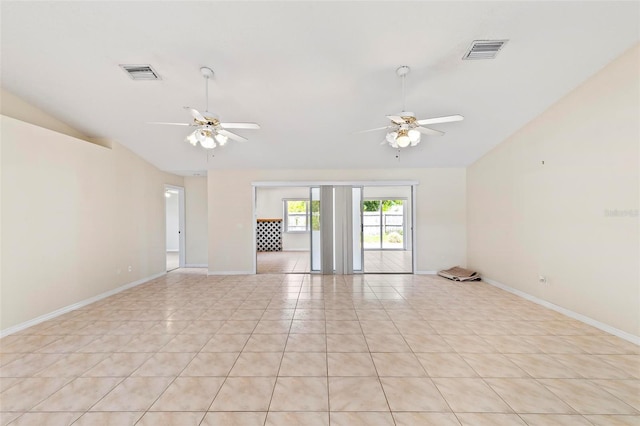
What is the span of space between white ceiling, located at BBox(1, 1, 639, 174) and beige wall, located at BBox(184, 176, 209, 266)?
2469 millimetres

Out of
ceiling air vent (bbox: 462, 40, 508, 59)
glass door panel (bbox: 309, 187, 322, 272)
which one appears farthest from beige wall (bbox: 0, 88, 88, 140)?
ceiling air vent (bbox: 462, 40, 508, 59)

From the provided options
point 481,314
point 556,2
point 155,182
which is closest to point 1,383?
point 155,182

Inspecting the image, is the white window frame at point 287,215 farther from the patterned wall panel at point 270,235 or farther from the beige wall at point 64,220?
the beige wall at point 64,220

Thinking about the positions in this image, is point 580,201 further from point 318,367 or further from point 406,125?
point 318,367

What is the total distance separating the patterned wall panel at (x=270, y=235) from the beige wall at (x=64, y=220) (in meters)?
4.98

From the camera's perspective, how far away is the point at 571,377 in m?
2.15

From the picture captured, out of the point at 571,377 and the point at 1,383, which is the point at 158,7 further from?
the point at 571,377

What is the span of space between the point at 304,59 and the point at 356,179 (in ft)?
11.1

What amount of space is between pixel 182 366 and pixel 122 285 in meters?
3.41

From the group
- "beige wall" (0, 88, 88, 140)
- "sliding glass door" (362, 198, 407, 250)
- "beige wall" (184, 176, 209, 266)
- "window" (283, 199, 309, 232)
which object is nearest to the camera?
"beige wall" (0, 88, 88, 140)

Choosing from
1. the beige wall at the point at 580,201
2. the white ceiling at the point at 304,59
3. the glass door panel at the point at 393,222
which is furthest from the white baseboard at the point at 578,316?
the glass door panel at the point at 393,222

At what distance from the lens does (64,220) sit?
3.69 meters

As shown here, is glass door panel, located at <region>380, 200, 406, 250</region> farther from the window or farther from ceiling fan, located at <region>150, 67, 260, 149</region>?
ceiling fan, located at <region>150, 67, 260, 149</region>

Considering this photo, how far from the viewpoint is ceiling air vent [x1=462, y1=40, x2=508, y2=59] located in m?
2.63
